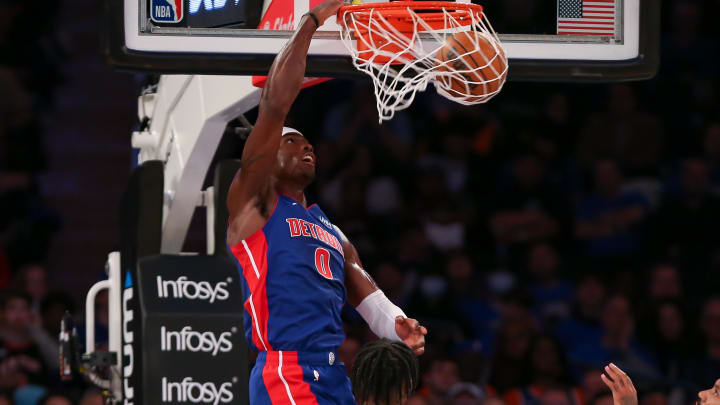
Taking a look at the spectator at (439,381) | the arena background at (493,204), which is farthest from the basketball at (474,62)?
the arena background at (493,204)

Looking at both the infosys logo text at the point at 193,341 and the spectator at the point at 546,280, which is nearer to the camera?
the infosys logo text at the point at 193,341

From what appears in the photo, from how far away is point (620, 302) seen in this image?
8711mm

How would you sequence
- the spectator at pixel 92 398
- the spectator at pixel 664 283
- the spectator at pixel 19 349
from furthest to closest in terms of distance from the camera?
1. the spectator at pixel 664 283
2. the spectator at pixel 19 349
3. the spectator at pixel 92 398

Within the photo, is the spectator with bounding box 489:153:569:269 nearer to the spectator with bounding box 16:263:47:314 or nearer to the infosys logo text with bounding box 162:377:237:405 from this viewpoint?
the spectator with bounding box 16:263:47:314

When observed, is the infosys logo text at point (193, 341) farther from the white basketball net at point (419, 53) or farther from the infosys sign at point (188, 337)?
the white basketball net at point (419, 53)

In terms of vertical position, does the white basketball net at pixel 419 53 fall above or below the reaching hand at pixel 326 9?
below

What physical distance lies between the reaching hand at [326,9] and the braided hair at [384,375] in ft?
3.66

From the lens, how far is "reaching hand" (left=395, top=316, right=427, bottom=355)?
421 centimetres

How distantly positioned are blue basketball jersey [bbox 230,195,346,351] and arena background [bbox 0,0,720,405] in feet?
12.1

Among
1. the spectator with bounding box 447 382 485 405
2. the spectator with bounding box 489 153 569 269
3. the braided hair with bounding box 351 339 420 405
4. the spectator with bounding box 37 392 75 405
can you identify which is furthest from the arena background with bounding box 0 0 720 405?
the braided hair with bounding box 351 339 420 405

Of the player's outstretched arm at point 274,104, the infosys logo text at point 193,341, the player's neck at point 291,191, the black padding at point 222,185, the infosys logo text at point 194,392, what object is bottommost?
the infosys logo text at point 194,392

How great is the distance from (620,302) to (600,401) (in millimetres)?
1564

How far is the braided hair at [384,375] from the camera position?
12.9ft

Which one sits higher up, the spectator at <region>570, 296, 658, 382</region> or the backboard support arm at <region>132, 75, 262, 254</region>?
the backboard support arm at <region>132, 75, 262, 254</region>
